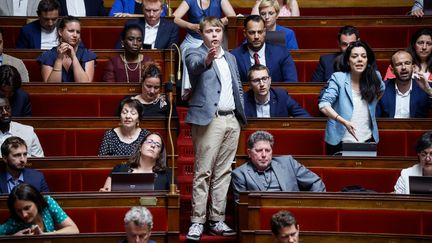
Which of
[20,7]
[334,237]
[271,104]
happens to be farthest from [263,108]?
[20,7]

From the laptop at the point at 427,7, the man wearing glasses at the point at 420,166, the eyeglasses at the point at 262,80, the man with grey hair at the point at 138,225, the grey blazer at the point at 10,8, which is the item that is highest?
the grey blazer at the point at 10,8

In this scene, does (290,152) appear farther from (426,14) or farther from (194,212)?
(426,14)

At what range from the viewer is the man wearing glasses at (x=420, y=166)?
333 centimetres

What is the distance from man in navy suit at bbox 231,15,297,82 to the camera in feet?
13.5

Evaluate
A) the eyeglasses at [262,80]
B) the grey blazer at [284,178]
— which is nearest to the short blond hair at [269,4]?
the eyeglasses at [262,80]

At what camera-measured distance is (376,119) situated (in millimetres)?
3795

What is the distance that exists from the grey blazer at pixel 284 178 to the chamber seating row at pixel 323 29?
48.2 inches

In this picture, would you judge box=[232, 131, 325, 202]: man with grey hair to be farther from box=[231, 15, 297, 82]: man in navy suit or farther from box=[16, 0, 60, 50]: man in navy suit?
box=[16, 0, 60, 50]: man in navy suit

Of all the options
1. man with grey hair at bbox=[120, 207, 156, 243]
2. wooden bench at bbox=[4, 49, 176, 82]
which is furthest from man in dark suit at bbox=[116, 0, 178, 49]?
man with grey hair at bbox=[120, 207, 156, 243]

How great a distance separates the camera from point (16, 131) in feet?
12.3

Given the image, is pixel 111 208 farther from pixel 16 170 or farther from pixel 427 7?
pixel 427 7

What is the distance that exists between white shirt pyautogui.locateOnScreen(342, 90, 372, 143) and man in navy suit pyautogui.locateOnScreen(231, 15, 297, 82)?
1.72 ft

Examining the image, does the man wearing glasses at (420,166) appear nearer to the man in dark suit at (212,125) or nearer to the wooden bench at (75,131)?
the man in dark suit at (212,125)

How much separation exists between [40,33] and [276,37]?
942 mm
